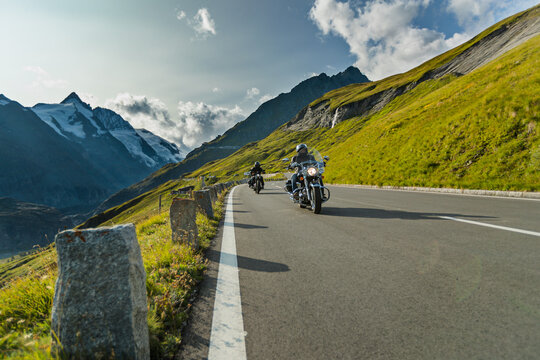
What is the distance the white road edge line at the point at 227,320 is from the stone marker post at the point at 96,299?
0.58 meters

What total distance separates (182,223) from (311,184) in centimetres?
473

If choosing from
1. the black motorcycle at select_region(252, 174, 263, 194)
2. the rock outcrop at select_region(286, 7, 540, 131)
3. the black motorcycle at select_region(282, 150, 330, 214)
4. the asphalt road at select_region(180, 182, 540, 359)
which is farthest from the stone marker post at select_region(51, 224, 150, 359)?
the rock outcrop at select_region(286, 7, 540, 131)

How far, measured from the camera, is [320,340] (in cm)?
216

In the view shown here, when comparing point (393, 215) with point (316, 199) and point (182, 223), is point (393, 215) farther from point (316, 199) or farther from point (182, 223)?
point (182, 223)

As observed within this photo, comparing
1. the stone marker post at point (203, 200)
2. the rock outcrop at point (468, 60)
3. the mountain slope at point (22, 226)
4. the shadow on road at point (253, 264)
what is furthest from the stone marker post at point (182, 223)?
the mountain slope at point (22, 226)

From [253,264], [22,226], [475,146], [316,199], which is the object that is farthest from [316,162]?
[22,226]

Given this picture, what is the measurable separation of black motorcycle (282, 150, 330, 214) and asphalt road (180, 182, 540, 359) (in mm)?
3072

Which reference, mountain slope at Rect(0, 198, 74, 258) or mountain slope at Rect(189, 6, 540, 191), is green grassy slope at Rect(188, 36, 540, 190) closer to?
mountain slope at Rect(189, 6, 540, 191)

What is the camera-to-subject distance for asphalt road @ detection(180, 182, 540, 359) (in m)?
2.02

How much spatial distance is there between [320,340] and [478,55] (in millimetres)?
93821

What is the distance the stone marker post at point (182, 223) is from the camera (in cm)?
524

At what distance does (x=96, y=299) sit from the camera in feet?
6.32

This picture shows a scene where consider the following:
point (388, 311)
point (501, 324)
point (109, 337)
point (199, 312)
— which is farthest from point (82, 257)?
point (501, 324)

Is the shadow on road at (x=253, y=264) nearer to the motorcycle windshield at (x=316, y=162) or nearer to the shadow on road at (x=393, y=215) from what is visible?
the shadow on road at (x=393, y=215)
